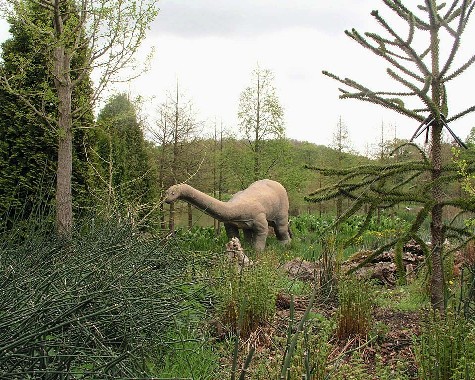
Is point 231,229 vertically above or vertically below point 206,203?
below

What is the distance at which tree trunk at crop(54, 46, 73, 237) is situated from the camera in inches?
279

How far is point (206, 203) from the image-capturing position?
998 cm

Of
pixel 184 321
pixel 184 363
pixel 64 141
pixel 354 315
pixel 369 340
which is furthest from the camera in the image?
pixel 64 141

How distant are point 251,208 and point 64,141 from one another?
4741 millimetres

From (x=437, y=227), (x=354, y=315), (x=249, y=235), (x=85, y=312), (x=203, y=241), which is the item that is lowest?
(x=203, y=241)

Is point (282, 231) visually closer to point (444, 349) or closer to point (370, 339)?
point (370, 339)

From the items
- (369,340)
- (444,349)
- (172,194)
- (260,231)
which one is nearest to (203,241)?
(260,231)

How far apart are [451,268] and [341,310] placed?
2.56 metres

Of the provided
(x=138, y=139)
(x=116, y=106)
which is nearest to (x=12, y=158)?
(x=138, y=139)

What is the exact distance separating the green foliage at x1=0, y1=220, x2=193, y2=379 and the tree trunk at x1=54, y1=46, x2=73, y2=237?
199 cm

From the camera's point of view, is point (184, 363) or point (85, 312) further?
point (184, 363)

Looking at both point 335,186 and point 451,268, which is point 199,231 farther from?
point 335,186

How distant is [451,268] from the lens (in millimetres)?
6219

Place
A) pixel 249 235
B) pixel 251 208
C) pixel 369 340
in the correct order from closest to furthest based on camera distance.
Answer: pixel 369 340, pixel 251 208, pixel 249 235
